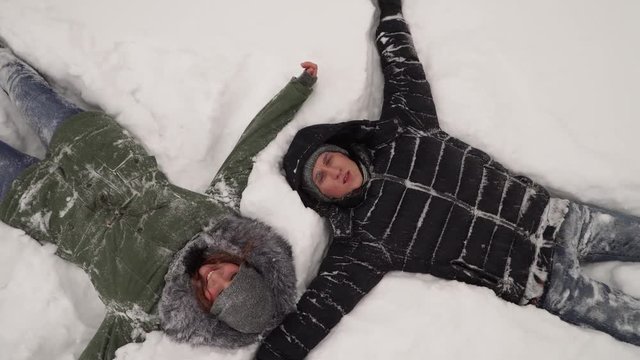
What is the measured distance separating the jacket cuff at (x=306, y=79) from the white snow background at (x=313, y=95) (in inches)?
4.6

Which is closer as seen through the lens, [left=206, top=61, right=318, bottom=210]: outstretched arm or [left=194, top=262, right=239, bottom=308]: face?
[left=194, top=262, right=239, bottom=308]: face

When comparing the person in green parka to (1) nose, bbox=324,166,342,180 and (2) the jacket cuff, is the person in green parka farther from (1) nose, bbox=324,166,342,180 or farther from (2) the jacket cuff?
(1) nose, bbox=324,166,342,180

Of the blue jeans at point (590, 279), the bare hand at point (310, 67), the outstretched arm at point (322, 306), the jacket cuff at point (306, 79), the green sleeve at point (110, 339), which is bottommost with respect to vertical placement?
the green sleeve at point (110, 339)

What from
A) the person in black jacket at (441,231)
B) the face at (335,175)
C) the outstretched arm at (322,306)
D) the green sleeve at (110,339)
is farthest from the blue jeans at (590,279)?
the green sleeve at (110,339)

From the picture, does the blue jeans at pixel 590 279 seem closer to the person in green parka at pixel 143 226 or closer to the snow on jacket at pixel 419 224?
the snow on jacket at pixel 419 224

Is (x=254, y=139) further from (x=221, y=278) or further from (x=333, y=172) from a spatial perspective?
(x=221, y=278)

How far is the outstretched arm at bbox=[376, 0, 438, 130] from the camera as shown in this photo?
2.34m

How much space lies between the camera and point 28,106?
2479 mm

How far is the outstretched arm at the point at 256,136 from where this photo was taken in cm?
225

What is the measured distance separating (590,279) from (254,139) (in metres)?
1.88

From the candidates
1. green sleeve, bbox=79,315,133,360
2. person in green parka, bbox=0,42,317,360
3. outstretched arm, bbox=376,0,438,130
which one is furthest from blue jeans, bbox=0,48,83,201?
outstretched arm, bbox=376,0,438,130

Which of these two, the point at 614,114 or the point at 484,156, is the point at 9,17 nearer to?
the point at 484,156

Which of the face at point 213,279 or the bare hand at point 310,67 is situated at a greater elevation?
the bare hand at point 310,67

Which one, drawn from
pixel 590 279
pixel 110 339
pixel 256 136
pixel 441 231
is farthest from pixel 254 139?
pixel 590 279
